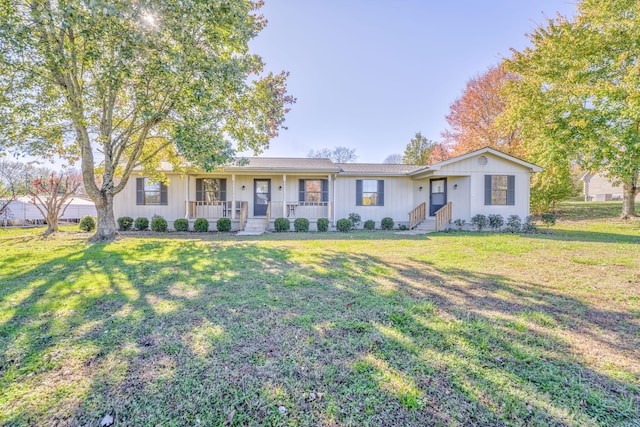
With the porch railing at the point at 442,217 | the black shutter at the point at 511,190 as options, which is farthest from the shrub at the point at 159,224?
the black shutter at the point at 511,190

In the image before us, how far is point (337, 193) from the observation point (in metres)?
14.1

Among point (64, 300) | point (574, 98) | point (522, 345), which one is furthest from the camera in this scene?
point (574, 98)

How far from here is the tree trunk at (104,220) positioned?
9.30 meters

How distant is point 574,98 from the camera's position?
45.4 feet

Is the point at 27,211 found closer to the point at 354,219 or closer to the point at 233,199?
the point at 233,199

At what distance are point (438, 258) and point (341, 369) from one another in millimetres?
5037

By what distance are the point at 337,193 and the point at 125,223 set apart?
9.86 meters

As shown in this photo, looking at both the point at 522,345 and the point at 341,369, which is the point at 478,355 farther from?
the point at 341,369

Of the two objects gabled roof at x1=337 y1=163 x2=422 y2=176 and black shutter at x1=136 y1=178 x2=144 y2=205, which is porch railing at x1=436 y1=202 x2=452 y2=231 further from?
black shutter at x1=136 y1=178 x2=144 y2=205

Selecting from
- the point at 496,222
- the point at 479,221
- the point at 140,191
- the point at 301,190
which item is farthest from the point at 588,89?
the point at 140,191

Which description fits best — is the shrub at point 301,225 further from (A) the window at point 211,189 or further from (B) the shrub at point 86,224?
(B) the shrub at point 86,224

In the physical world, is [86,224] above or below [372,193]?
below

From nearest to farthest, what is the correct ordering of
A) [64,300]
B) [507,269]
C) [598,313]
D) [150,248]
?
[598,313], [64,300], [507,269], [150,248]

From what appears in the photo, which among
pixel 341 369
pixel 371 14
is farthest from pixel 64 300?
pixel 371 14
